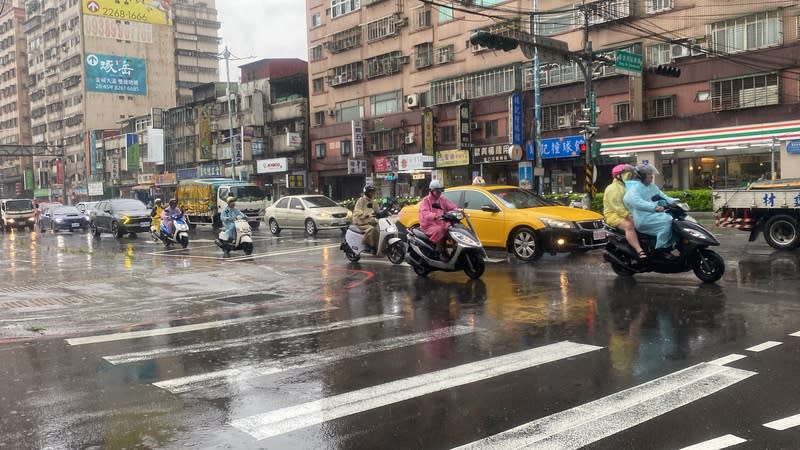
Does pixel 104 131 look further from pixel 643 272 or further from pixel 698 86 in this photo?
pixel 643 272

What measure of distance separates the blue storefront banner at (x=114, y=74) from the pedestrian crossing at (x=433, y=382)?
56.5 meters

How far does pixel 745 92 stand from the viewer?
91.6 feet

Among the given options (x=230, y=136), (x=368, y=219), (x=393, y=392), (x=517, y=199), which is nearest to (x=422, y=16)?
(x=230, y=136)

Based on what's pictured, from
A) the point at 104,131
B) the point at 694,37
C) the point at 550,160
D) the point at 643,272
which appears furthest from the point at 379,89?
the point at 104,131

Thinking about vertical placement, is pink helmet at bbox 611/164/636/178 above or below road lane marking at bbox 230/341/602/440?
above

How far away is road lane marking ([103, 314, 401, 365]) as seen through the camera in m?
6.17

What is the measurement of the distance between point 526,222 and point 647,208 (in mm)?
3820

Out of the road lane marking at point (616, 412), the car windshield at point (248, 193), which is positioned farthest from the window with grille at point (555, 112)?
the road lane marking at point (616, 412)

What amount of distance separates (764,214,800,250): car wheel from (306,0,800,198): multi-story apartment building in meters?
8.78

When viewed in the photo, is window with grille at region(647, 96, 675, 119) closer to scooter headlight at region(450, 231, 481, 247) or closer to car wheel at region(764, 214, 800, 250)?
car wheel at region(764, 214, 800, 250)

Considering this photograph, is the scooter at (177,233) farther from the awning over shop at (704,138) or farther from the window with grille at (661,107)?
the window with grille at (661,107)

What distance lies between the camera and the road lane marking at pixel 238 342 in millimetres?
6172

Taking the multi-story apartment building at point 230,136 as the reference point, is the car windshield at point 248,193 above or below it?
below

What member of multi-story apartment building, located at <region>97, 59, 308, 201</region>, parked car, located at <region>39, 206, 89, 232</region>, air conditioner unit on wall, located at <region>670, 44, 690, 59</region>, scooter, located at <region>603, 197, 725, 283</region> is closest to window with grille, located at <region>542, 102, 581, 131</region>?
air conditioner unit on wall, located at <region>670, 44, 690, 59</region>
